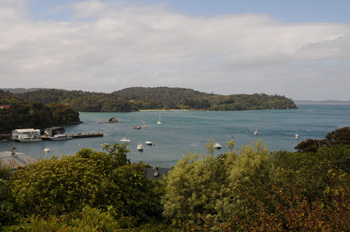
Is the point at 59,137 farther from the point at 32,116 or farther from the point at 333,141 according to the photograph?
the point at 333,141

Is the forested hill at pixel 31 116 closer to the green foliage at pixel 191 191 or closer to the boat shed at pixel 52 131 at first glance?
the boat shed at pixel 52 131

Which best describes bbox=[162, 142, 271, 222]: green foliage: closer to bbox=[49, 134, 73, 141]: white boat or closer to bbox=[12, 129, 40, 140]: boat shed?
bbox=[49, 134, 73, 141]: white boat

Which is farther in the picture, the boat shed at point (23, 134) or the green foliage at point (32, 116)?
the green foliage at point (32, 116)

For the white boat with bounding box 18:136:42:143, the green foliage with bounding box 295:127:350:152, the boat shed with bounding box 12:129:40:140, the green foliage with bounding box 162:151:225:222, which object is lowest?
the white boat with bounding box 18:136:42:143

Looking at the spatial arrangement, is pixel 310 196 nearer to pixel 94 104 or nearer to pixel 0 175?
pixel 0 175

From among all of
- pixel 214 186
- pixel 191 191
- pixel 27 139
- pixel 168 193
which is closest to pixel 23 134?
pixel 27 139

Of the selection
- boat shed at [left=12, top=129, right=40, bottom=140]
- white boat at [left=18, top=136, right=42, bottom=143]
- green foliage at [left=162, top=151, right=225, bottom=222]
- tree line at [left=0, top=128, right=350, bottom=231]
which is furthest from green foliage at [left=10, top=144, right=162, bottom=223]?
boat shed at [left=12, top=129, right=40, bottom=140]

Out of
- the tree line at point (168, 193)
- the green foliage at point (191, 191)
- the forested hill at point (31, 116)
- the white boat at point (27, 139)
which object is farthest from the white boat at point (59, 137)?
the green foliage at point (191, 191)

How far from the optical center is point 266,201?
11.2m

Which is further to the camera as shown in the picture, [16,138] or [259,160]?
[16,138]

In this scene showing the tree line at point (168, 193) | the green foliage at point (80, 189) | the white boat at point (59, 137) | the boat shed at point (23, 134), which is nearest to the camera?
the tree line at point (168, 193)

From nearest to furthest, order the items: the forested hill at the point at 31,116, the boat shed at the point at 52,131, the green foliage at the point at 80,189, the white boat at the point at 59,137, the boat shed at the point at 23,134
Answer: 1. the green foliage at the point at 80,189
2. the boat shed at the point at 23,134
3. the white boat at the point at 59,137
4. the boat shed at the point at 52,131
5. the forested hill at the point at 31,116

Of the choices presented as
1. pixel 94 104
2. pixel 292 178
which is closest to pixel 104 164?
pixel 292 178

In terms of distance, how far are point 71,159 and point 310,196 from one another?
11007 millimetres
